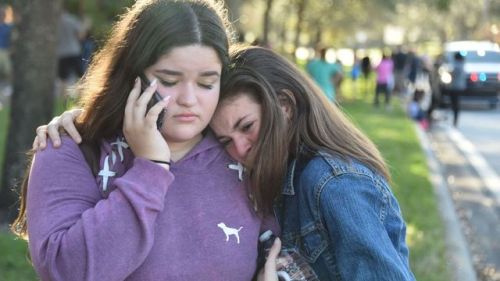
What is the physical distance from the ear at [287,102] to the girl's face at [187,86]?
0.28 metres

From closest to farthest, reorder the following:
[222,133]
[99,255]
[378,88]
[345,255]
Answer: [99,255] → [345,255] → [222,133] → [378,88]

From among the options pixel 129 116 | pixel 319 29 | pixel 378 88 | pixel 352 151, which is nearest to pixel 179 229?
pixel 129 116

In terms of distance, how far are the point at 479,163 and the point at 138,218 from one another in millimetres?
11451

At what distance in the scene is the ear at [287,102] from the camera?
2355mm

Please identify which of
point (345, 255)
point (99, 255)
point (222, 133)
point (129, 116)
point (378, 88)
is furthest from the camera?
point (378, 88)

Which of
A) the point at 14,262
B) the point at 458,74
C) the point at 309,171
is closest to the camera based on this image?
the point at 309,171

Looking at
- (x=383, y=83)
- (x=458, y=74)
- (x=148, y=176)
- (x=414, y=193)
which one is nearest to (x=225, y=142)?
(x=148, y=176)

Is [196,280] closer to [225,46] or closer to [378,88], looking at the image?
[225,46]

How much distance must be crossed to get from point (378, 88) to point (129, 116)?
2257 cm

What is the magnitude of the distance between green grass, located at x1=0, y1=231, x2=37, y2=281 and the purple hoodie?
3.07 m

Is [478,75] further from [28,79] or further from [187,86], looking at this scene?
[187,86]

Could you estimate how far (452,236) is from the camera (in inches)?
287

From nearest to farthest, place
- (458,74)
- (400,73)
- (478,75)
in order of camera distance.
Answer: (458,74) < (478,75) < (400,73)

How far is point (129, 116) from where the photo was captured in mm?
1997
